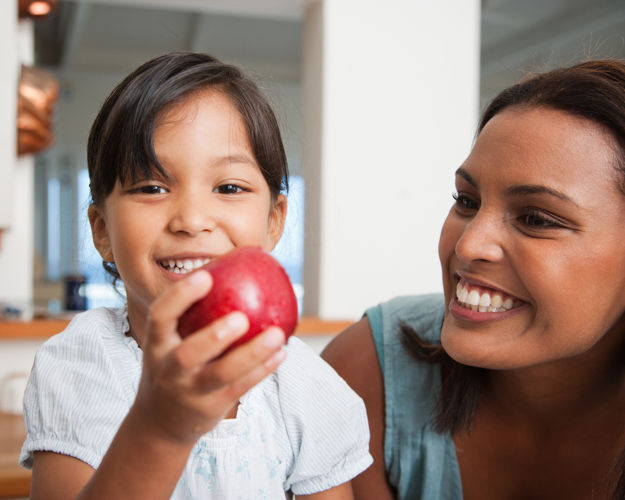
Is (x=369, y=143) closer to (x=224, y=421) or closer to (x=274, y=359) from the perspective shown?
(x=224, y=421)

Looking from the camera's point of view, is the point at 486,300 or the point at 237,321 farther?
the point at 486,300

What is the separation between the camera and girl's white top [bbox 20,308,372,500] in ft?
2.66

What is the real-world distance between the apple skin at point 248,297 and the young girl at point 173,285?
0.28 ft

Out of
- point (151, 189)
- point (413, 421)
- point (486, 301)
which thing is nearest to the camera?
point (151, 189)

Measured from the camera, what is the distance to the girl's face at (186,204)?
2.67ft

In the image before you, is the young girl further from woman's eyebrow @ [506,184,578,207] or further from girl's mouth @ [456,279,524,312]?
woman's eyebrow @ [506,184,578,207]

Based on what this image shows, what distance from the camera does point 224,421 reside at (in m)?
0.89

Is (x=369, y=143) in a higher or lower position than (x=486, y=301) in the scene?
higher

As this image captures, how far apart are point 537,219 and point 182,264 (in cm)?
48

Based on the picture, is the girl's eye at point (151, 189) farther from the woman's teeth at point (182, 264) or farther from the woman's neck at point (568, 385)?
the woman's neck at point (568, 385)

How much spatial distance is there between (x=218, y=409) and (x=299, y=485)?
0.37 meters

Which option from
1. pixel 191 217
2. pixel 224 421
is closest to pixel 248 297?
pixel 191 217

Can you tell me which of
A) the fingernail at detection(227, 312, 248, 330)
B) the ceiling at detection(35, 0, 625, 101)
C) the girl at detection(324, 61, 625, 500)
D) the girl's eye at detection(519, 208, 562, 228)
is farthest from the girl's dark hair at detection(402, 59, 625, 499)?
the ceiling at detection(35, 0, 625, 101)

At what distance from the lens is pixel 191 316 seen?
62 cm
